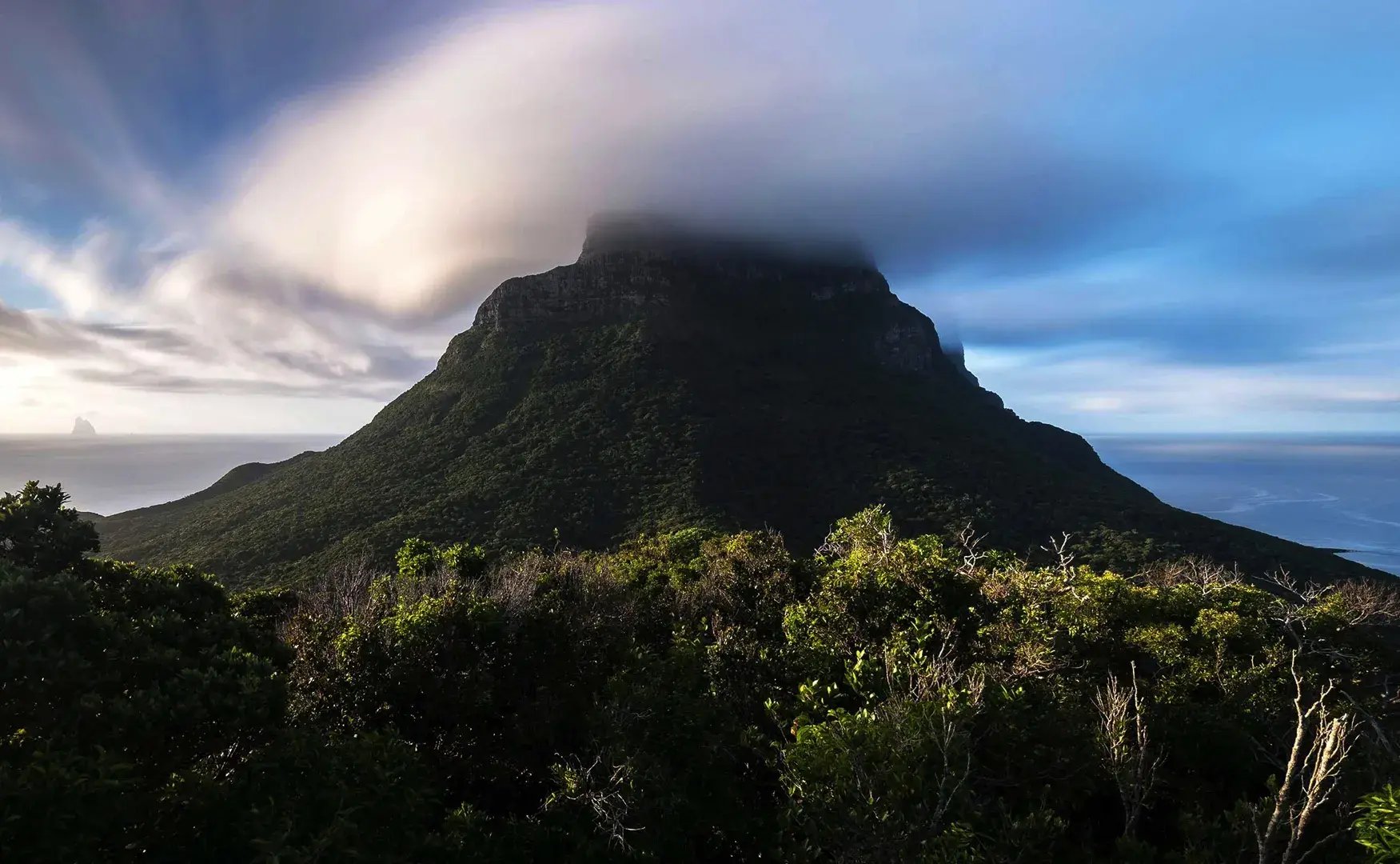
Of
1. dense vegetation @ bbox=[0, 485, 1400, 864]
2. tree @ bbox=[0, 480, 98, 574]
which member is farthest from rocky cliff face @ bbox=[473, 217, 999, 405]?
tree @ bbox=[0, 480, 98, 574]

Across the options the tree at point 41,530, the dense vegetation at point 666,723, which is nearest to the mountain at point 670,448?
the dense vegetation at point 666,723

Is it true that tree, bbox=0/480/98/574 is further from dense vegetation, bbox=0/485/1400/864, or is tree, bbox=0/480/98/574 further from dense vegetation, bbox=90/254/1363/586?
dense vegetation, bbox=90/254/1363/586

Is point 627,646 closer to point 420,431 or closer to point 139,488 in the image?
point 420,431

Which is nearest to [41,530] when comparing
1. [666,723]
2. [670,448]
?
[666,723]

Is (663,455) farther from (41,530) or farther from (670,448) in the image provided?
(41,530)

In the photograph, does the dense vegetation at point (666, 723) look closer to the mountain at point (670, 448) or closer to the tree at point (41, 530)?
the tree at point (41, 530)
